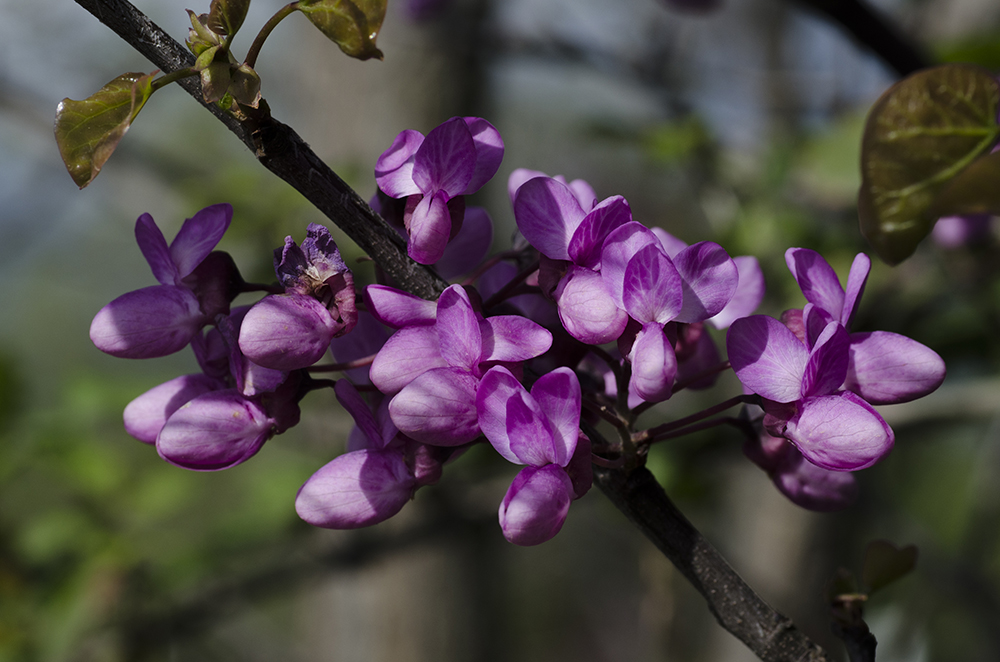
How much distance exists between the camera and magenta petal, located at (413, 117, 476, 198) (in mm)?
524

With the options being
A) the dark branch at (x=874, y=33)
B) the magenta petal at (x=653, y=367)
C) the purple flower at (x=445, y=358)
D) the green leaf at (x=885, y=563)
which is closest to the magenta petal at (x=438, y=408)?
the purple flower at (x=445, y=358)

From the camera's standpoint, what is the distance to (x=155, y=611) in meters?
1.80

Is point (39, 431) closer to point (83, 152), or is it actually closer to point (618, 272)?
point (83, 152)

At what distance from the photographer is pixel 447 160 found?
531 millimetres

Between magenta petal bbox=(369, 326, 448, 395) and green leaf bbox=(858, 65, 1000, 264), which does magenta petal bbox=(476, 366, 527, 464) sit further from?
green leaf bbox=(858, 65, 1000, 264)

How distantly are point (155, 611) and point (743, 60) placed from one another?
4547 mm

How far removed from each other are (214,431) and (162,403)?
8cm

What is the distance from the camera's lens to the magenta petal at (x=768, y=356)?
20.1 inches

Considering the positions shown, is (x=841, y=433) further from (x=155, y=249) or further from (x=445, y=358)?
(x=155, y=249)

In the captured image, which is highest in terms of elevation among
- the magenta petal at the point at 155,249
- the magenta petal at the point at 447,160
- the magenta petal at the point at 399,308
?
the magenta petal at the point at 155,249

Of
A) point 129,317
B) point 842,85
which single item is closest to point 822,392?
point 129,317

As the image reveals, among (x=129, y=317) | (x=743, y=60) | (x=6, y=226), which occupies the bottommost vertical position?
(x=743, y=60)

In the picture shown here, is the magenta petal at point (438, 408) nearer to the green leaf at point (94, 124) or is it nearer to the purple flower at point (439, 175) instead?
the purple flower at point (439, 175)

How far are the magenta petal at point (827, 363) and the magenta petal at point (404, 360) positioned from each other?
0.24m
